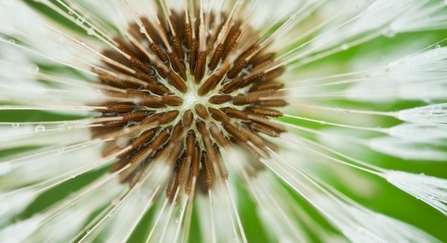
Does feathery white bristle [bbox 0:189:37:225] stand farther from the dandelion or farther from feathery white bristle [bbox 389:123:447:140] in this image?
feathery white bristle [bbox 389:123:447:140]

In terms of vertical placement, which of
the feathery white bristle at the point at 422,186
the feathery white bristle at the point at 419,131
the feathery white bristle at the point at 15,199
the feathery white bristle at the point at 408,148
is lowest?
the feathery white bristle at the point at 15,199

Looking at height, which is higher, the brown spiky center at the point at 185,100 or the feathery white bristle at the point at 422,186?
the brown spiky center at the point at 185,100

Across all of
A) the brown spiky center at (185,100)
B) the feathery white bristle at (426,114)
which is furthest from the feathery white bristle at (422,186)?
the brown spiky center at (185,100)

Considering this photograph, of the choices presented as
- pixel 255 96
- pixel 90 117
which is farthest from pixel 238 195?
pixel 90 117

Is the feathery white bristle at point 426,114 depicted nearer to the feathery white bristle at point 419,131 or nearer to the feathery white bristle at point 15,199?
the feathery white bristle at point 419,131

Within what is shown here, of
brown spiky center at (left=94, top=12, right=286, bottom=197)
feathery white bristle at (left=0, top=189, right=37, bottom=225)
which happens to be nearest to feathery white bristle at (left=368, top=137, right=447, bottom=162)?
brown spiky center at (left=94, top=12, right=286, bottom=197)

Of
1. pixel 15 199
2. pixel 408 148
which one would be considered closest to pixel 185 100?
pixel 15 199

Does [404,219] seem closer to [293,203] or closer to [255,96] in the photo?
[293,203]
